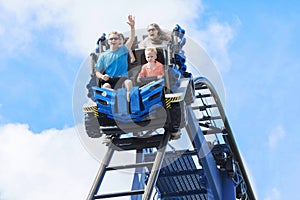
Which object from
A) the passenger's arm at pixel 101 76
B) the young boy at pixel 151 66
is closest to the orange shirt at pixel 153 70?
the young boy at pixel 151 66

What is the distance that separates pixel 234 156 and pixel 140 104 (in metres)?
3.00

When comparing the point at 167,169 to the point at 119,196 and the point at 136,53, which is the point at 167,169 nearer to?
the point at 136,53

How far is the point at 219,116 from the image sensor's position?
833 centimetres

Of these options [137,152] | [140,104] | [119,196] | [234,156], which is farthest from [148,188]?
[234,156]

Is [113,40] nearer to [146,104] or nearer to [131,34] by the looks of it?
[131,34]

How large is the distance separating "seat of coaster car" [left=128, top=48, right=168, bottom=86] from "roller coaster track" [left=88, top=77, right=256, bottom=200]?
0.62 metres

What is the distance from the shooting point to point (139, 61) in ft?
21.9

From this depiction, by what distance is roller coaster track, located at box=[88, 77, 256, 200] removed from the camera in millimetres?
6853

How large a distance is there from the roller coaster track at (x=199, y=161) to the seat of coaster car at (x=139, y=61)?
620 mm

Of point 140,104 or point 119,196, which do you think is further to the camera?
point 140,104

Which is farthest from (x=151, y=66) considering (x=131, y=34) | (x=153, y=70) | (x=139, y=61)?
(x=131, y=34)

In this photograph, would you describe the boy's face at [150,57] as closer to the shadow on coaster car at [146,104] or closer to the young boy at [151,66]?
the young boy at [151,66]

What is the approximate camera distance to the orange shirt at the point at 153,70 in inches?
248

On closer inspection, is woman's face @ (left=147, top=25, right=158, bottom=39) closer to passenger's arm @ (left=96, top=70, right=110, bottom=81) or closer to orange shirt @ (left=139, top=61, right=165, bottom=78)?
orange shirt @ (left=139, top=61, right=165, bottom=78)
